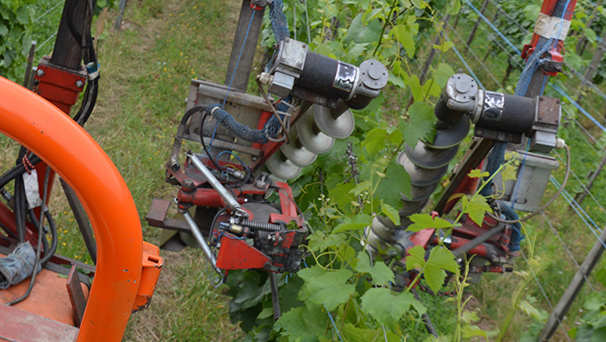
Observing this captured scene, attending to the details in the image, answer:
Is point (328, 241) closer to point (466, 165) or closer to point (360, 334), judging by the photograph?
point (360, 334)

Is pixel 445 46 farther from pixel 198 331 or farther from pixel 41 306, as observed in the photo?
pixel 198 331

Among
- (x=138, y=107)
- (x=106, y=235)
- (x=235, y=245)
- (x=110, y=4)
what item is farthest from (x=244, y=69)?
(x=110, y=4)

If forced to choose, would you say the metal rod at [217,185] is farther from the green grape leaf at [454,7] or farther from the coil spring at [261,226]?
the green grape leaf at [454,7]

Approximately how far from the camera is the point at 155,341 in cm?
350

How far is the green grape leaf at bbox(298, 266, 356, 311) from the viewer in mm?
1693

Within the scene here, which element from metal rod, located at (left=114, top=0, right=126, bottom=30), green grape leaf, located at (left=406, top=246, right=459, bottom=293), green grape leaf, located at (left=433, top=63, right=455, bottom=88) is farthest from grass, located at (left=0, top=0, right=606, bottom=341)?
green grape leaf, located at (left=433, top=63, right=455, bottom=88)

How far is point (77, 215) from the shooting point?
8.18 feet

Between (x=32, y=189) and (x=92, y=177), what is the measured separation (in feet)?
5.69

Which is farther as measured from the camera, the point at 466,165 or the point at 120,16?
the point at 120,16

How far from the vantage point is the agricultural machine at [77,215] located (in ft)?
2.88

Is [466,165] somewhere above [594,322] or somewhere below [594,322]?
above

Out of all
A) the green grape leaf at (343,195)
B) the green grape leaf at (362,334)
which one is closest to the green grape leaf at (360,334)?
the green grape leaf at (362,334)

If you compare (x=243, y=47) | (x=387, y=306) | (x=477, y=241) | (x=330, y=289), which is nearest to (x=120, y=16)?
(x=243, y=47)

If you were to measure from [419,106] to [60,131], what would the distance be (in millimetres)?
1661
